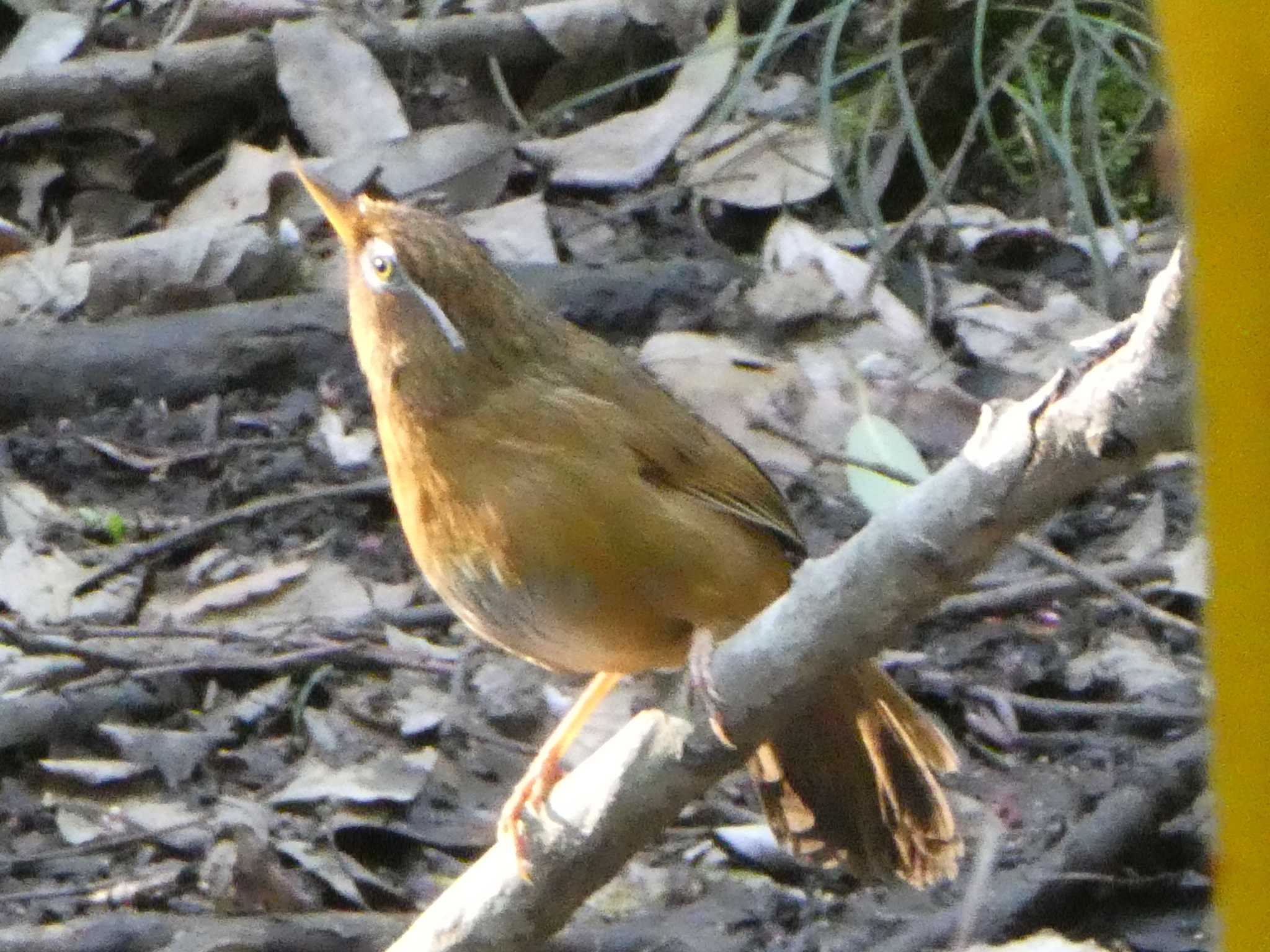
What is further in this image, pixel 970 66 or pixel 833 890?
pixel 970 66

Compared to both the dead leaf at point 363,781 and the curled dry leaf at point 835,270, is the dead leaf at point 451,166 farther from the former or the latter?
the dead leaf at point 363,781

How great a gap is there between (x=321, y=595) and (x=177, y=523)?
546 mm

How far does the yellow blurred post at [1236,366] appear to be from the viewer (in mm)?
644

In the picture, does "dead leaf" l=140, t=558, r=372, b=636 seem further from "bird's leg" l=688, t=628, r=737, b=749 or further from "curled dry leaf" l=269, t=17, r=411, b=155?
"bird's leg" l=688, t=628, r=737, b=749

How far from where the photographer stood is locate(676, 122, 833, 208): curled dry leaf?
6156 mm

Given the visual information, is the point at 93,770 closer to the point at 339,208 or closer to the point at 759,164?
the point at 339,208

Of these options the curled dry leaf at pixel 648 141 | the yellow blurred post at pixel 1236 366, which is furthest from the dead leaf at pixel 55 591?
the yellow blurred post at pixel 1236 366

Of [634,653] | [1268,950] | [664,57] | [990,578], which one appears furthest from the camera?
[664,57]

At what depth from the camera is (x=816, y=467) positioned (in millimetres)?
4934

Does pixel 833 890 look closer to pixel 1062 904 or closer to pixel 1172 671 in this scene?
pixel 1062 904

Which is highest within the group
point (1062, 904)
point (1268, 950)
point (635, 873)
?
point (1268, 950)

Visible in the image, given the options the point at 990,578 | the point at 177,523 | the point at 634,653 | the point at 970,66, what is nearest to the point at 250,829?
the point at 634,653

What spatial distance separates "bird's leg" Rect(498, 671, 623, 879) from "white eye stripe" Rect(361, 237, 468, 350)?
25.4 inches

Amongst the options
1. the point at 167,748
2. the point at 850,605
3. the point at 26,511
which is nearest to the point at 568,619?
the point at 850,605
